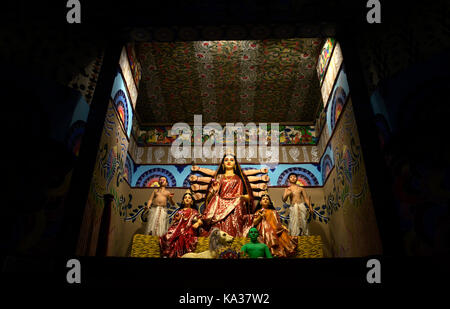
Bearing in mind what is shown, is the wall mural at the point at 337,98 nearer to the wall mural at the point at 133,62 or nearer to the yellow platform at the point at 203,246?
the yellow platform at the point at 203,246

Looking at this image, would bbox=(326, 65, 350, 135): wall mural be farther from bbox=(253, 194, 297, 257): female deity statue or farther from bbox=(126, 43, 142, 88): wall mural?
bbox=(126, 43, 142, 88): wall mural

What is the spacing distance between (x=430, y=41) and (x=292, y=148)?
4.75 m

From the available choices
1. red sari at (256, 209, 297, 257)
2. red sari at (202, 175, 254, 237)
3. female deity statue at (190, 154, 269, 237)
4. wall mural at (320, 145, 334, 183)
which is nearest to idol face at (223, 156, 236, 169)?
female deity statue at (190, 154, 269, 237)

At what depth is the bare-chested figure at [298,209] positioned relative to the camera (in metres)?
5.23

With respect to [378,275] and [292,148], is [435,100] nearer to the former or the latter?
[378,275]

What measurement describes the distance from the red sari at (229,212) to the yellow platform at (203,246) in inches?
13.1

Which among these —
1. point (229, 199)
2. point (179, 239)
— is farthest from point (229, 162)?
Result: point (179, 239)

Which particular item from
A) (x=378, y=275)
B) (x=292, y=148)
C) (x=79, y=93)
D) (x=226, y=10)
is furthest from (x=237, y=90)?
(x=378, y=275)

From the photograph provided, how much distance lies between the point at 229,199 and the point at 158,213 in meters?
1.37

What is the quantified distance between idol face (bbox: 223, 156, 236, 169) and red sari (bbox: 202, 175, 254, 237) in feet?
1.43

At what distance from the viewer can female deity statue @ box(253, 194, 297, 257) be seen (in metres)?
4.32

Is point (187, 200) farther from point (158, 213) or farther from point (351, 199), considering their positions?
point (351, 199)

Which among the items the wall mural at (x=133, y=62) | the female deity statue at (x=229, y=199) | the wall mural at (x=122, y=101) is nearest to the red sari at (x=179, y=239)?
the female deity statue at (x=229, y=199)

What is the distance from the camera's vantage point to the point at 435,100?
2465 mm
